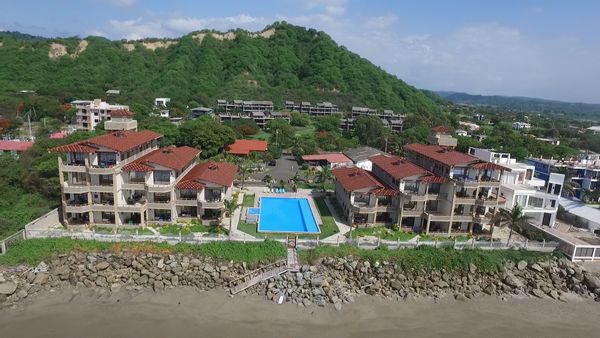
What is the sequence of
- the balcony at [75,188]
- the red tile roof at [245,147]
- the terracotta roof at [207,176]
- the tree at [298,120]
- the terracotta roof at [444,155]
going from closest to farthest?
the balcony at [75,188], the terracotta roof at [207,176], the terracotta roof at [444,155], the red tile roof at [245,147], the tree at [298,120]

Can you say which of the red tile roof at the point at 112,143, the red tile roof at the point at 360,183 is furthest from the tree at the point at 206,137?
the red tile roof at the point at 360,183

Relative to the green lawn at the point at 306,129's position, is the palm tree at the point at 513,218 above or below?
below

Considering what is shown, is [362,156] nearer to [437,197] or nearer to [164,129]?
[437,197]

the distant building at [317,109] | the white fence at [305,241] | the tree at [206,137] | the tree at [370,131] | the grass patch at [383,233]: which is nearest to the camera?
the white fence at [305,241]

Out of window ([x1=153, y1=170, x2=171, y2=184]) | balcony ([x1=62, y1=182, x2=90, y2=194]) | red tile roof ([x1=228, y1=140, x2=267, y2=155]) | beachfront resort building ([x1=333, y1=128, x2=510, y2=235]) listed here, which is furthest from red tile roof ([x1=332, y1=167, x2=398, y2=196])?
red tile roof ([x1=228, y1=140, x2=267, y2=155])

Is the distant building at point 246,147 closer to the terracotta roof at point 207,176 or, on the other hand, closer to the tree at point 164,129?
the tree at point 164,129

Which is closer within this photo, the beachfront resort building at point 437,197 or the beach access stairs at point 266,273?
the beach access stairs at point 266,273

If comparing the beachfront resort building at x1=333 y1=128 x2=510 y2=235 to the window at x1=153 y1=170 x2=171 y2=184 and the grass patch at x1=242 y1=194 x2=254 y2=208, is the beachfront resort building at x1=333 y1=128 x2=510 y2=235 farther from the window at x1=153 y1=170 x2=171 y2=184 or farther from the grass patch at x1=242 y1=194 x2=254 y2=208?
the window at x1=153 y1=170 x2=171 y2=184

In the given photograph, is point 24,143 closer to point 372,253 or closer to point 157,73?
point 372,253
